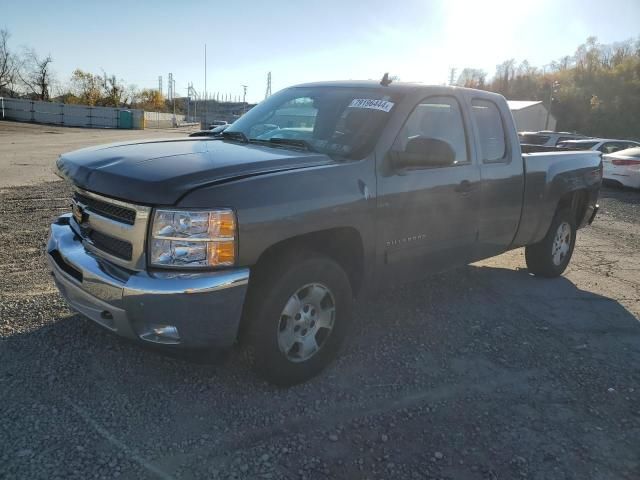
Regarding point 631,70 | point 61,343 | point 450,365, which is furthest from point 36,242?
point 631,70

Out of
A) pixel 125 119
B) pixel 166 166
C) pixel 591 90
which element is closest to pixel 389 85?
pixel 166 166

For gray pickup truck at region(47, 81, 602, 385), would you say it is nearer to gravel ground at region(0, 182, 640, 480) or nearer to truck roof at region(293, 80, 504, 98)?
truck roof at region(293, 80, 504, 98)

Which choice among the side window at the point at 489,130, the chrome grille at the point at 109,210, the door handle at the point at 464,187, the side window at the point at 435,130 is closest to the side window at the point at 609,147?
the side window at the point at 489,130

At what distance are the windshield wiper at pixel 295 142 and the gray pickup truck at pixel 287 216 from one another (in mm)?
24

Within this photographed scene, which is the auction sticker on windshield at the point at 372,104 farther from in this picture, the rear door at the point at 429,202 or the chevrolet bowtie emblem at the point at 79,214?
the chevrolet bowtie emblem at the point at 79,214

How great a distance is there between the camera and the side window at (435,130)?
3711 mm

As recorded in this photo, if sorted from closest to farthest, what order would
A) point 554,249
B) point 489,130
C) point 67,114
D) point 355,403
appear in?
point 355,403, point 489,130, point 554,249, point 67,114

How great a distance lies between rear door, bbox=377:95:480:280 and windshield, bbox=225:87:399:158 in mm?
220

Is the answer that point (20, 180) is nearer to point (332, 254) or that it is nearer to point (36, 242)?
point (36, 242)

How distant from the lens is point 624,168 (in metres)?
15.2

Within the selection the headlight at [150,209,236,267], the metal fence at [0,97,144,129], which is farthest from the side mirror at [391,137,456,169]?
the metal fence at [0,97,144,129]

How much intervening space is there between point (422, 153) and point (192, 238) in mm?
1774

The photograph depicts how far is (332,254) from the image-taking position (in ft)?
11.8

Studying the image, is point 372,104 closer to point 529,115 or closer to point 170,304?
point 170,304
